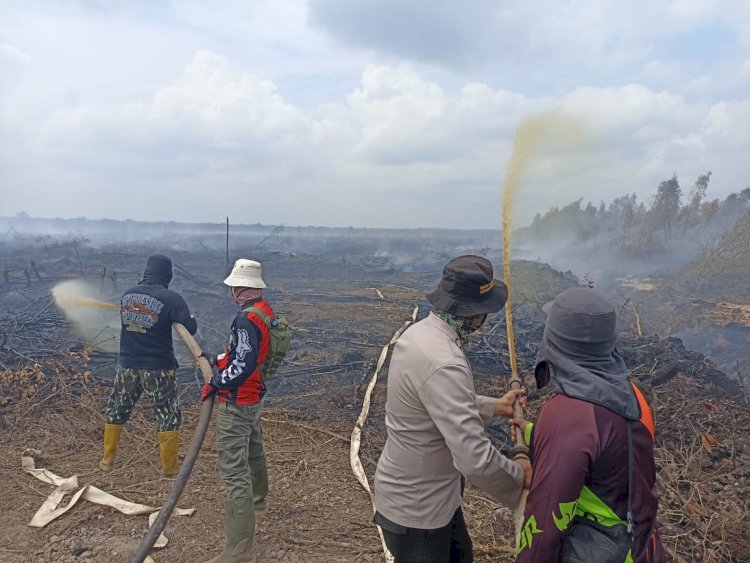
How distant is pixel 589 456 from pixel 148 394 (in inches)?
158

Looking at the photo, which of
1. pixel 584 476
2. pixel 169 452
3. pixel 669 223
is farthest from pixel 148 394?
pixel 669 223

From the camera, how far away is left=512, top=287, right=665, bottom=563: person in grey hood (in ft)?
4.96

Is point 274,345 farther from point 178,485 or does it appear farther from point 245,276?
point 178,485

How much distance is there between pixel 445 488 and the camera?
81.4 inches

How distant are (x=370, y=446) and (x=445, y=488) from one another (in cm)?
341

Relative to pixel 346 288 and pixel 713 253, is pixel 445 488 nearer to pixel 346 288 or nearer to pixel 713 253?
pixel 346 288

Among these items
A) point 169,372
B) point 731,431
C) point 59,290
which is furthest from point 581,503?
point 59,290

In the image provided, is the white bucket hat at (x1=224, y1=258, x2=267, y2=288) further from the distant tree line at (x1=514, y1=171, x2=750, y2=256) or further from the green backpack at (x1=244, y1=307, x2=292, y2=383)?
the distant tree line at (x1=514, y1=171, x2=750, y2=256)

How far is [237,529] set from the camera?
3229 millimetres

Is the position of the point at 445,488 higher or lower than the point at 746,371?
higher

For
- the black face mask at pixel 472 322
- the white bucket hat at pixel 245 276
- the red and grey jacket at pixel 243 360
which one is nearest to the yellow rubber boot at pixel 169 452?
the red and grey jacket at pixel 243 360

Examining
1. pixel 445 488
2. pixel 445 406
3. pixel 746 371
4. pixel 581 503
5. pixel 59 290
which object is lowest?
pixel 746 371

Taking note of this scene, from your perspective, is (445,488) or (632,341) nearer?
(445,488)

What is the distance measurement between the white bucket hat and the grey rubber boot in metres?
1.39
